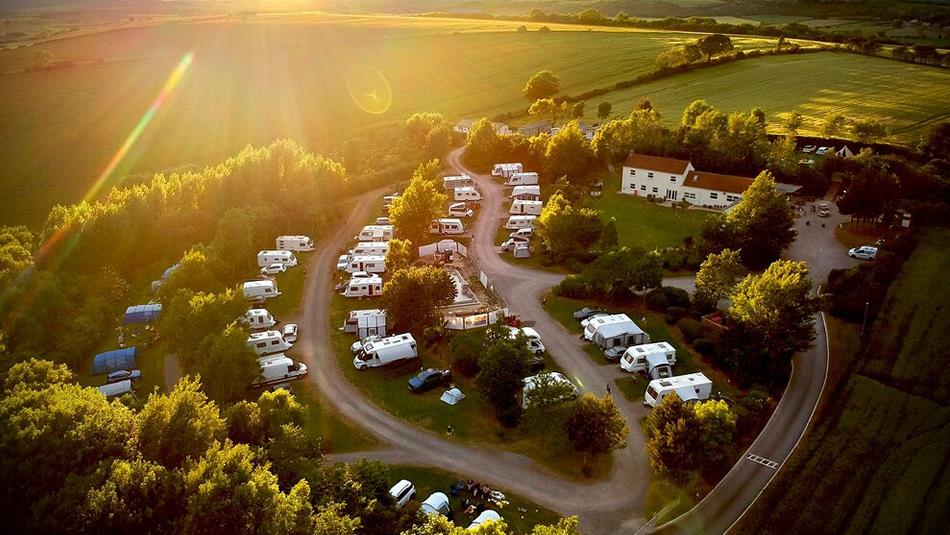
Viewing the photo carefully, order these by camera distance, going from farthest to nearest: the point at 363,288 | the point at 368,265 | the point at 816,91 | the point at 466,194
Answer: the point at 816,91, the point at 466,194, the point at 368,265, the point at 363,288

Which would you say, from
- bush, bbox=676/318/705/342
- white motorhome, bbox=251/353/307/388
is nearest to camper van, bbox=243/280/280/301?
white motorhome, bbox=251/353/307/388

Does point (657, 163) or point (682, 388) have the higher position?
point (657, 163)

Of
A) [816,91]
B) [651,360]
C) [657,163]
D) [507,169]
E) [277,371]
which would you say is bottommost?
[277,371]

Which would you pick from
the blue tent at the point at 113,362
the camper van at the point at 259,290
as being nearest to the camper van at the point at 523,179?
the camper van at the point at 259,290

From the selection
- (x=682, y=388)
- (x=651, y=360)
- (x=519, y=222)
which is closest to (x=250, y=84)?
(x=519, y=222)

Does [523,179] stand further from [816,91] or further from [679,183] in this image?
[816,91]

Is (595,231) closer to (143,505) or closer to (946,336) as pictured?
(946,336)

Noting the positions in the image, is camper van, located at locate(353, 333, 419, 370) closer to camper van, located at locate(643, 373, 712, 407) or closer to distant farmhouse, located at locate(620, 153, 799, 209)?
camper van, located at locate(643, 373, 712, 407)

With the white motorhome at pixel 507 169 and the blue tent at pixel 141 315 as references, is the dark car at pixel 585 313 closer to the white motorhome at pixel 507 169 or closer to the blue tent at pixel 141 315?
the blue tent at pixel 141 315
